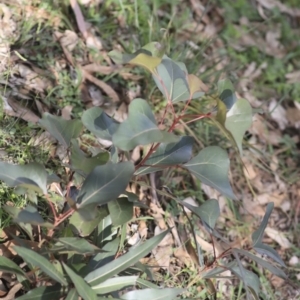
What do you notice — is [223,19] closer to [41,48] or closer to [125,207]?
[41,48]

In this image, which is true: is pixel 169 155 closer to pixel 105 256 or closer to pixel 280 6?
pixel 105 256

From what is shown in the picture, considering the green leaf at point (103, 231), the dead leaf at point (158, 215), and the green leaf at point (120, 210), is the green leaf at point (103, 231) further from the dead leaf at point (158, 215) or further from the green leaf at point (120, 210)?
the dead leaf at point (158, 215)

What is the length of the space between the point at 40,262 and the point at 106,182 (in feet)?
0.87

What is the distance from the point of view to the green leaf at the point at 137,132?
127 centimetres

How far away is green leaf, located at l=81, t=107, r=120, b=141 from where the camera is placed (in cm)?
144

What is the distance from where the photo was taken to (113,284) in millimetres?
1416

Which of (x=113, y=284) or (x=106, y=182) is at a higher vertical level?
(x=106, y=182)

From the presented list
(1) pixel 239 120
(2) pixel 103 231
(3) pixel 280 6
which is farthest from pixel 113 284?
(3) pixel 280 6

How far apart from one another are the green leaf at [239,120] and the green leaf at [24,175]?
515 millimetres

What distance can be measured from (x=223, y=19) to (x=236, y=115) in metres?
2.11

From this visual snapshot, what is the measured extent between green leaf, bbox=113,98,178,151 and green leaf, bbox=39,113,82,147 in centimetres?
24

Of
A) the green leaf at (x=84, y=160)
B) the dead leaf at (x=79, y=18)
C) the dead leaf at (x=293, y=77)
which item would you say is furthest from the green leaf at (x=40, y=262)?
the dead leaf at (x=293, y=77)

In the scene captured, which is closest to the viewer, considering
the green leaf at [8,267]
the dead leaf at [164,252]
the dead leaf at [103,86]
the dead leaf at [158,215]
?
the green leaf at [8,267]

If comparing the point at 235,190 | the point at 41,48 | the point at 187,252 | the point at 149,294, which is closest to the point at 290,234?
the point at 235,190
